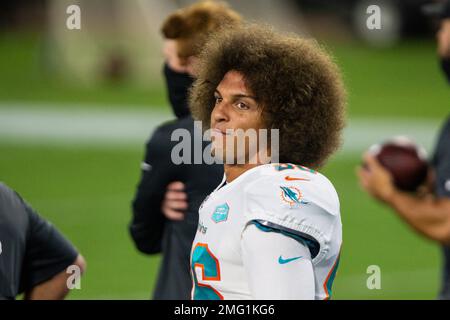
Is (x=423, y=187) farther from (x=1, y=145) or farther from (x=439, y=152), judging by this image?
(x=1, y=145)

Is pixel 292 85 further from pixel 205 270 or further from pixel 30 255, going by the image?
pixel 30 255

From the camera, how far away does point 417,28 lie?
35.3 meters

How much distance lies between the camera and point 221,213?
10.9 feet

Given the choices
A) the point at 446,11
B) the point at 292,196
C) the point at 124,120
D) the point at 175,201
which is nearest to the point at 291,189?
the point at 292,196

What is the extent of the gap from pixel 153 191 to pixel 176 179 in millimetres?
129

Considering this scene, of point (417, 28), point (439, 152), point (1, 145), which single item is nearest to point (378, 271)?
point (439, 152)

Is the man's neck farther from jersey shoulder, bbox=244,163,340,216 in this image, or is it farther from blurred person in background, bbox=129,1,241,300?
blurred person in background, bbox=129,1,241,300

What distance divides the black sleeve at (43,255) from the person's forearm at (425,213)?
4.75 ft

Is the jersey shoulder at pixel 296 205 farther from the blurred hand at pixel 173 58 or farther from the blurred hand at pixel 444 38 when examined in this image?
the blurred hand at pixel 444 38

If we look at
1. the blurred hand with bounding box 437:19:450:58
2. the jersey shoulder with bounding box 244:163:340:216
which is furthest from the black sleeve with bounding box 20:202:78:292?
the blurred hand with bounding box 437:19:450:58

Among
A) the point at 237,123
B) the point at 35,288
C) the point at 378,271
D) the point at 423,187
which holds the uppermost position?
the point at 237,123

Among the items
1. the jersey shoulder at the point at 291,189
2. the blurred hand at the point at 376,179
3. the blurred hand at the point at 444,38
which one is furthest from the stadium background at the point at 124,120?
the jersey shoulder at the point at 291,189

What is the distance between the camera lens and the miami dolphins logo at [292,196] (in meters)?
3.17

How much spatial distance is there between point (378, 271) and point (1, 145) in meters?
8.25
